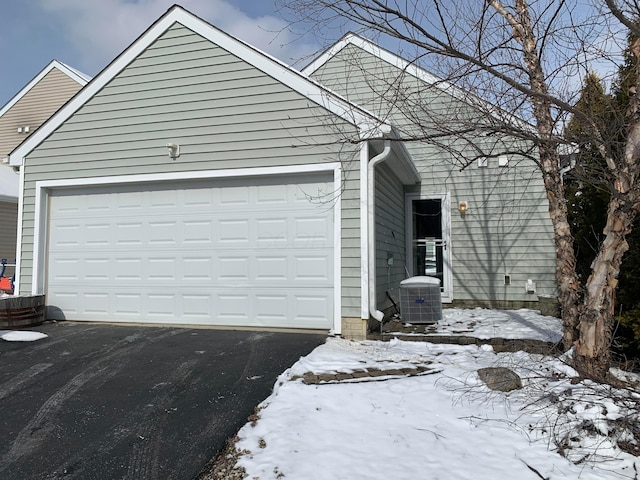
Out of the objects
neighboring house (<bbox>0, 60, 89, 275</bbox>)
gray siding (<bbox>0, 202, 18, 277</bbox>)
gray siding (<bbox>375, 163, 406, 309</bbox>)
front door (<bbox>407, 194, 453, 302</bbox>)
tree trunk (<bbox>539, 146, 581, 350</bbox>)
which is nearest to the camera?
tree trunk (<bbox>539, 146, 581, 350</bbox>)

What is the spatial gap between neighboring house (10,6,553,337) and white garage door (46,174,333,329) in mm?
19

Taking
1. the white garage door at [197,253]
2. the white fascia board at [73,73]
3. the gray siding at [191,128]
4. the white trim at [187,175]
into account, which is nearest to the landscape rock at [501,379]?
the gray siding at [191,128]

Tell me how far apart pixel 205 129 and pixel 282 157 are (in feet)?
4.50

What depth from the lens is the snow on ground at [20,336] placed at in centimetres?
586

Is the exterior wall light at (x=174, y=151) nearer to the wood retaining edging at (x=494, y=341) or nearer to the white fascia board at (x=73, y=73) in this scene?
the wood retaining edging at (x=494, y=341)

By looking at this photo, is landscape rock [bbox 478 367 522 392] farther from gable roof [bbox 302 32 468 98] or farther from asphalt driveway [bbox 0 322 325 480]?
gable roof [bbox 302 32 468 98]

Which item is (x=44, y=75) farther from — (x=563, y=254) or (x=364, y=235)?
(x=563, y=254)

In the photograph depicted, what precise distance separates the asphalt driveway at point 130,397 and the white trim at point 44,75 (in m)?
11.9

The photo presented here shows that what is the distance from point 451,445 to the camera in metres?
3.01

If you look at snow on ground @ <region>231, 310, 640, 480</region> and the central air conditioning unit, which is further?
the central air conditioning unit

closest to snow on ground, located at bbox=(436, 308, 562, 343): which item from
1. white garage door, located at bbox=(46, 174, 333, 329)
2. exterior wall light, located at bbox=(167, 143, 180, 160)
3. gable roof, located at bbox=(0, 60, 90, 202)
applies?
white garage door, located at bbox=(46, 174, 333, 329)

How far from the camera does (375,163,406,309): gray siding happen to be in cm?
679

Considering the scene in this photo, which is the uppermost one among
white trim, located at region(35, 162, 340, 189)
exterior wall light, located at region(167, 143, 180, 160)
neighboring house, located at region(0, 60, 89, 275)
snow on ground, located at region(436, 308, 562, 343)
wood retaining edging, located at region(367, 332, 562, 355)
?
neighboring house, located at region(0, 60, 89, 275)

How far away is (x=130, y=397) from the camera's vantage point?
3.92 meters
